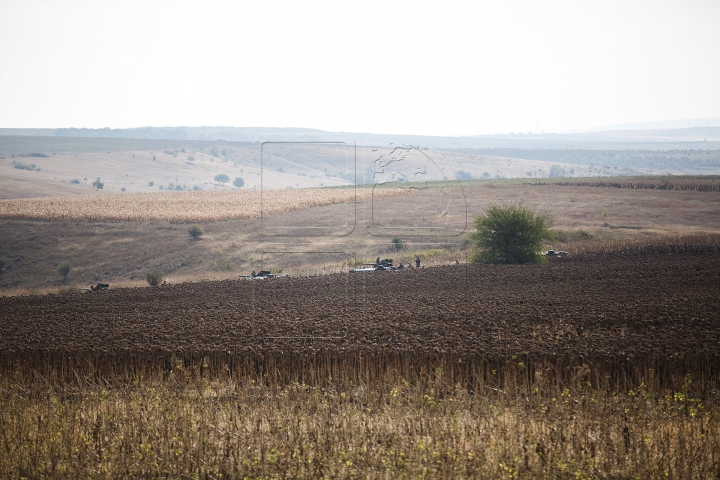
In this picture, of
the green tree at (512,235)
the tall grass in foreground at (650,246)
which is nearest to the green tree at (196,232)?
the green tree at (512,235)

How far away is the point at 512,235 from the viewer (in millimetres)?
30016

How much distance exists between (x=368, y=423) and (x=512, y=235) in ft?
73.9

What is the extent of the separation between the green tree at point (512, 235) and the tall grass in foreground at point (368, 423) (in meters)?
18.3

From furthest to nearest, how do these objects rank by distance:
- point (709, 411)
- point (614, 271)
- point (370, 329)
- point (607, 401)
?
point (614, 271)
point (370, 329)
point (607, 401)
point (709, 411)

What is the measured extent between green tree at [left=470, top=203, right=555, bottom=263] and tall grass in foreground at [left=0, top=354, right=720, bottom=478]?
18.3 metres

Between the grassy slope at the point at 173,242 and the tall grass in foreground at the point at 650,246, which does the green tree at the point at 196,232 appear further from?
the tall grass in foreground at the point at 650,246

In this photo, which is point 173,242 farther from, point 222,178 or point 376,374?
point 222,178

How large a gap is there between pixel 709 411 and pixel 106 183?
174 meters

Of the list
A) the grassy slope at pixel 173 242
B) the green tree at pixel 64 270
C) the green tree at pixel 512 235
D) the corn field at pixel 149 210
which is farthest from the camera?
the corn field at pixel 149 210

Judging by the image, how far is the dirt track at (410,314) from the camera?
13.4 m

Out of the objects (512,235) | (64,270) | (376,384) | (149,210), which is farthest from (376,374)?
(149,210)

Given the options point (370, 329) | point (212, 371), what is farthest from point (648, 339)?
point (212, 371)

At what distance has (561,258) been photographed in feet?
102

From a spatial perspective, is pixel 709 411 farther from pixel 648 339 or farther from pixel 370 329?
pixel 370 329
